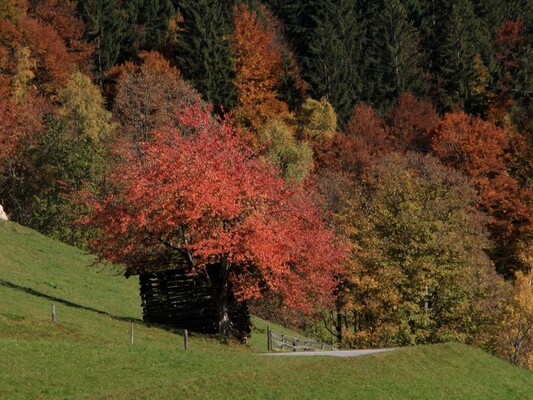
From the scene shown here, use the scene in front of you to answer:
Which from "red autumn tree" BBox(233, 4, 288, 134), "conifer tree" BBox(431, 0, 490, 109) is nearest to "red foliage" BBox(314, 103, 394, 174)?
"red autumn tree" BBox(233, 4, 288, 134)

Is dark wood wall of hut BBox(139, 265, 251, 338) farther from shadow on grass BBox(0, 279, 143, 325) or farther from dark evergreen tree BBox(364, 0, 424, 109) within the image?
dark evergreen tree BBox(364, 0, 424, 109)

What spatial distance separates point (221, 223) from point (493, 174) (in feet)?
218

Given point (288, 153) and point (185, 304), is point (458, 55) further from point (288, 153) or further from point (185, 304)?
point (185, 304)

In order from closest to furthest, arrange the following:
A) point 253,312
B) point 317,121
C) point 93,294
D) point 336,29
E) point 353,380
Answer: point 353,380, point 93,294, point 253,312, point 317,121, point 336,29

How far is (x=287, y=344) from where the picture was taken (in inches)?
2350

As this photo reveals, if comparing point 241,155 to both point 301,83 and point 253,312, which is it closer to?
point 253,312

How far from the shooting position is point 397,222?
68.6 metres

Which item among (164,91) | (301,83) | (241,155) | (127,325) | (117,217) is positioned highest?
(301,83)

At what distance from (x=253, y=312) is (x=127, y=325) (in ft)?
101

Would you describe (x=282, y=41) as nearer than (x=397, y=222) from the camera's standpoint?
No

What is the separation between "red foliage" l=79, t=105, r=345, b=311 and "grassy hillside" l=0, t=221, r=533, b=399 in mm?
4114

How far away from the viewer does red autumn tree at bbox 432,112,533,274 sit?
104 meters

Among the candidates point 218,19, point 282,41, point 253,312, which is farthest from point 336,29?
point 253,312

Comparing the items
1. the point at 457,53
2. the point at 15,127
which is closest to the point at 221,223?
the point at 15,127
